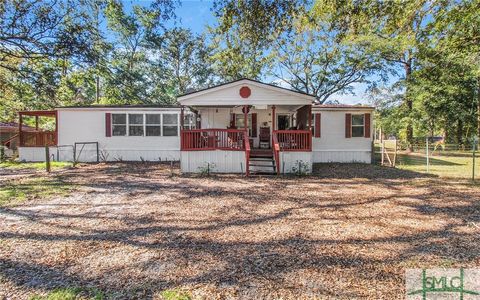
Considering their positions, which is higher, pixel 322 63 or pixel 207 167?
pixel 322 63

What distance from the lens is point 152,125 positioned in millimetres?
14227

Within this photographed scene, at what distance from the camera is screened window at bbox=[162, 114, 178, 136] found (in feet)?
46.9

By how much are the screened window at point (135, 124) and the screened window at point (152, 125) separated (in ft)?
1.02

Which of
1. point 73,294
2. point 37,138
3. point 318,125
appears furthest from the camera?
point 37,138

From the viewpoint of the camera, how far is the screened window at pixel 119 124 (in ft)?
46.4

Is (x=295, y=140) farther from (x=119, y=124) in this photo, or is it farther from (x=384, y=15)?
(x=119, y=124)

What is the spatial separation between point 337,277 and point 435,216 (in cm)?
343

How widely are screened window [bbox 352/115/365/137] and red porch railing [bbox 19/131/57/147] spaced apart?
1597 cm

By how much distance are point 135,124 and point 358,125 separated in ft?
38.4

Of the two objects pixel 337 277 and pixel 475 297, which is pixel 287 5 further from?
pixel 475 297

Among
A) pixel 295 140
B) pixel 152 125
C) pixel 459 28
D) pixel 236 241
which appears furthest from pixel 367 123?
pixel 236 241

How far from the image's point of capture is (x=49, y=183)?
27.2 ft

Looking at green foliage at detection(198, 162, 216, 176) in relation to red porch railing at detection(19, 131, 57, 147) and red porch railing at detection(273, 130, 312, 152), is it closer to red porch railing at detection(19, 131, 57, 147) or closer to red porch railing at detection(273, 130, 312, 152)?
red porch railing at detection(273, 130, 312, 152)

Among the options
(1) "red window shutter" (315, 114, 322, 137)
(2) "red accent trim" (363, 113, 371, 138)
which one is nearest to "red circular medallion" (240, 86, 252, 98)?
(1) "red window shutter" (315, 114, 322, 137)
